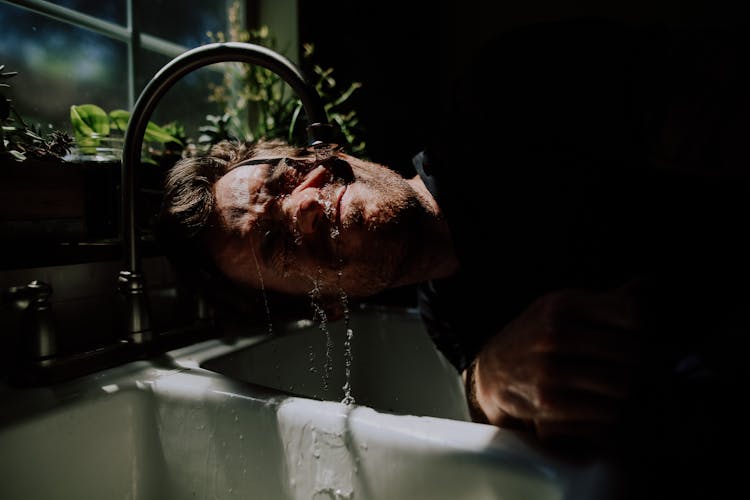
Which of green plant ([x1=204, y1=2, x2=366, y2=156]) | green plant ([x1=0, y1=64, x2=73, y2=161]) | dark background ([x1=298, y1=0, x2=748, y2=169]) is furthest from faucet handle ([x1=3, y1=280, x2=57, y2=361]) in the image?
dark background ([x1=298, y1=0, x2=748, y2=169])

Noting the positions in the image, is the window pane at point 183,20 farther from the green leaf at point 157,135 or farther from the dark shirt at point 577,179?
the dark shirt at point 577,179

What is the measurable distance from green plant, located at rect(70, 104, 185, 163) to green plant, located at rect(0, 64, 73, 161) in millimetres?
39

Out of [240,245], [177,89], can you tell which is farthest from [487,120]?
[177,89]

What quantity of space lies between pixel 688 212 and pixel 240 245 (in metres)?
0.59

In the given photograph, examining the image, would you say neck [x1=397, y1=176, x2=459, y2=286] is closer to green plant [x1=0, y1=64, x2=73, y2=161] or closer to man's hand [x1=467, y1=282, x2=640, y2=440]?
man's hand [x1=467, y1=282, x2=640, y2=440]

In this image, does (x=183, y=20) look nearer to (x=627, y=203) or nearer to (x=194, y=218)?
(x=194, y=218)

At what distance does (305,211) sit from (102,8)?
0.70m

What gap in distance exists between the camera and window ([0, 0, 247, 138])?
815mm

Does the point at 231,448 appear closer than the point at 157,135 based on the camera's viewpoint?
Yes

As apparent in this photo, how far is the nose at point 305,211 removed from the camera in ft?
2.18

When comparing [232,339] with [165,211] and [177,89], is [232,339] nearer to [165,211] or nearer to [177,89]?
[165,211]

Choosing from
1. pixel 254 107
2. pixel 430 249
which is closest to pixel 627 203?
pixel 430 249

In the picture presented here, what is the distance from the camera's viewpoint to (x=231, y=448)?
502 millimetres

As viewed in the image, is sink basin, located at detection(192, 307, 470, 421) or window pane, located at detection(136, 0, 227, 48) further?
window pane, located at detection(136, 0, 227, 48)
